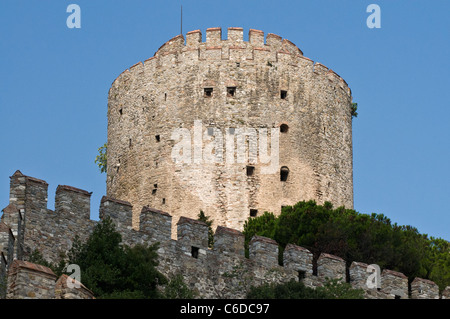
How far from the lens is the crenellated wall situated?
90.8 ft

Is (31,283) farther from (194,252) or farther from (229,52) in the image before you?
(229,52)

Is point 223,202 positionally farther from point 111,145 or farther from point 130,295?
point 130,295

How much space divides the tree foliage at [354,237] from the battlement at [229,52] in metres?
5.56

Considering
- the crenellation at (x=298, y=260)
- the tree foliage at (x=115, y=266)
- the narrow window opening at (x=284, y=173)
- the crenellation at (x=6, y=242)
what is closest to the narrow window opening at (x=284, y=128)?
the narrow window opening at (x=284, y=173)

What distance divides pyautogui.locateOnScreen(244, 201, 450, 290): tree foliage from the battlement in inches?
219

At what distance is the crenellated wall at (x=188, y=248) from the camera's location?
27.7 meters

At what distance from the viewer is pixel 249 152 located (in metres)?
40.8

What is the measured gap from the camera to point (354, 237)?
35.9m

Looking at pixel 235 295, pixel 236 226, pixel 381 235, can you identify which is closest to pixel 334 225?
pixel 381 235

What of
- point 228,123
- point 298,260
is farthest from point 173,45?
point 298,260

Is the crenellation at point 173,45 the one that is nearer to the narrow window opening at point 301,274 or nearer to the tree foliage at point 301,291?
the narrow window opening at point 301,274

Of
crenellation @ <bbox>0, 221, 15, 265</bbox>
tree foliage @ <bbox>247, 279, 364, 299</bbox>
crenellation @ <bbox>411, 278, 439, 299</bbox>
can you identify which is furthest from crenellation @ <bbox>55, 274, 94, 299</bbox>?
crenellation @ <bbox>411, 278, 439, 299</bbox>

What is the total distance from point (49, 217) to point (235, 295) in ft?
14.8

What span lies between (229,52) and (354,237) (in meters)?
9.10
